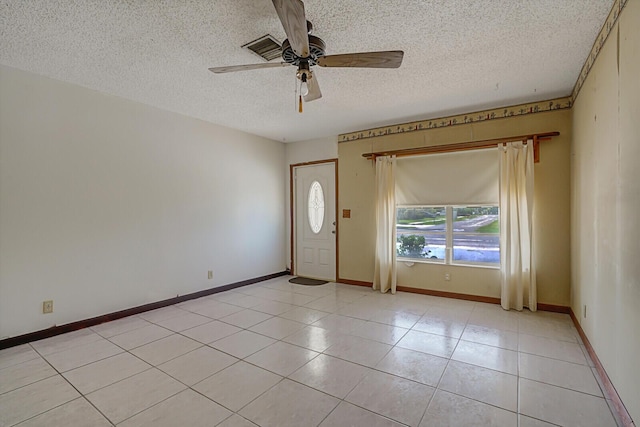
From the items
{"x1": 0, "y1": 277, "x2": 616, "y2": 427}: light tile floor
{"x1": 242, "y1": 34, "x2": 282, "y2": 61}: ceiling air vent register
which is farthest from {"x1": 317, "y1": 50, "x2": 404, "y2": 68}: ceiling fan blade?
{"x1": 0, "y1": 277, "x2": 616, "y2": 427}: light tile floor

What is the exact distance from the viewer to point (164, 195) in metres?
4.07

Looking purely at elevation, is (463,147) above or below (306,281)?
above

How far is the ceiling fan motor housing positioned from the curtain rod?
2.59 metres

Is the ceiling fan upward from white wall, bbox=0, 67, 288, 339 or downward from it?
upward

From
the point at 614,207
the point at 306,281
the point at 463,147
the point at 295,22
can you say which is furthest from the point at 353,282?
the point at 295,22

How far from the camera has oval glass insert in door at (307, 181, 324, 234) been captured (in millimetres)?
5656

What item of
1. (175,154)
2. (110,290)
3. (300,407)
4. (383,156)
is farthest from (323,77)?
(110,290)

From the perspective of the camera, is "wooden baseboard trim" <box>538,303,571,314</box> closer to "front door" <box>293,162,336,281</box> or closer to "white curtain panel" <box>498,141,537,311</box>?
"white curtain panel" <box>498,141,537,311</box>

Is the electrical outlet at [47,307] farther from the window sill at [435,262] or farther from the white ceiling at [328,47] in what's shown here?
the window sill at [435,262]

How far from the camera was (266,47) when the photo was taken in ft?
8.01

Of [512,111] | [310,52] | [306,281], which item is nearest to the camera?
[310,52]

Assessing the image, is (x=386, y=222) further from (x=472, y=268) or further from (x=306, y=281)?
(x=306, y=281)

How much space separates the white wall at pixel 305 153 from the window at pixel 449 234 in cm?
166

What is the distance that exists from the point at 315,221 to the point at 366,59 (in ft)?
12.6
